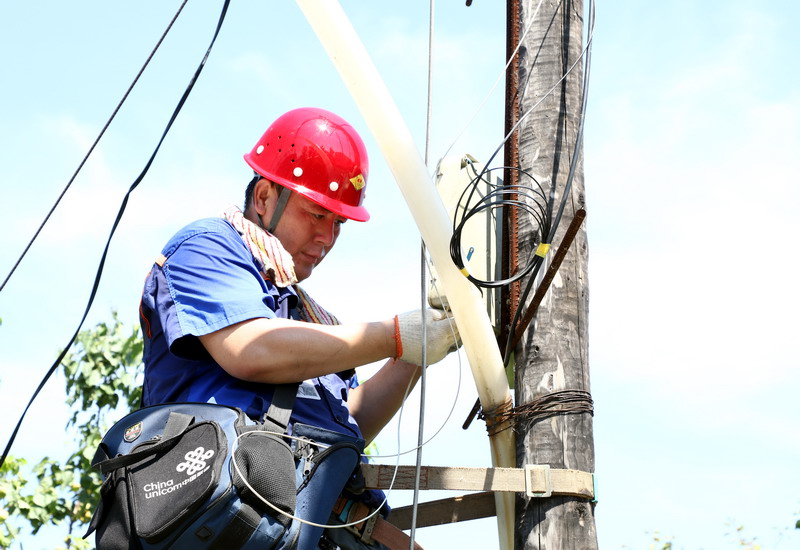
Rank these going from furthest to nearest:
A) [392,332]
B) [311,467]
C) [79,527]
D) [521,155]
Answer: [79,527] < [521,155] < [392,332] < [311,467]

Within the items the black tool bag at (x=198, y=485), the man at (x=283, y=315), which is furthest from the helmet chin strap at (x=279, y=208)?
the black tool bag at (x=198, y=485)

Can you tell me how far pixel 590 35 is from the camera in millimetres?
3523

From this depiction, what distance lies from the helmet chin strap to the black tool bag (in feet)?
2.51

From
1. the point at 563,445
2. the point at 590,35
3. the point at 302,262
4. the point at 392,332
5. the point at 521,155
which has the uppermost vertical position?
the point at 590,35

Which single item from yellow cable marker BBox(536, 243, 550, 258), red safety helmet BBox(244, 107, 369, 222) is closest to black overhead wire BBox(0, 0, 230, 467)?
red safety helmet BBox(244, 107, 369, 222)

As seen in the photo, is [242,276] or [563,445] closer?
[242,276]

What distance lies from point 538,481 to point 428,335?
1.79 feet

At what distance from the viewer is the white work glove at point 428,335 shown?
113 inches

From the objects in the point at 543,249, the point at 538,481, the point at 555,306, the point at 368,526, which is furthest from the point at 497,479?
the point at 543,249

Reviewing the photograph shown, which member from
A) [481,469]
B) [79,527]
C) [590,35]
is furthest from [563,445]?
[79,527]

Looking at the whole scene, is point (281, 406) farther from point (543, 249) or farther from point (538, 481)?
point (543, 249)

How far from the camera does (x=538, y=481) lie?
2.94m

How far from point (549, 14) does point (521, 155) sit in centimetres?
56

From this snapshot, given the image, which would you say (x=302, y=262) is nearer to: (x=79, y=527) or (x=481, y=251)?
(x=481, y=251)
